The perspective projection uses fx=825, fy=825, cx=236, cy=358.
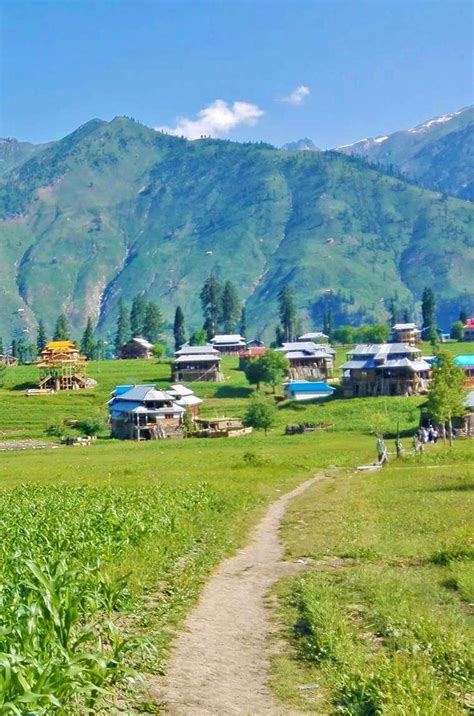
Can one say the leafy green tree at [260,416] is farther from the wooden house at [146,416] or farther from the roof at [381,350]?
the roof at [381,350]

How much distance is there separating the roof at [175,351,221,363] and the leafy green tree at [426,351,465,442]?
77.4 meters

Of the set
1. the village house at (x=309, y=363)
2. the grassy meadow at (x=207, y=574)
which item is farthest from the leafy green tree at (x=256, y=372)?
the grassy meadow at (x=207, y=574)

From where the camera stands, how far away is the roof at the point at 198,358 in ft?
508

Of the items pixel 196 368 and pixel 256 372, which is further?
pixel 196 368

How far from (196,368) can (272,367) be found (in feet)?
74.4

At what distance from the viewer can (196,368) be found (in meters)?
156

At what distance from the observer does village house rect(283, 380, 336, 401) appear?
12850 cm

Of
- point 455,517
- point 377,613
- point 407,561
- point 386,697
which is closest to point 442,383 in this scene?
point 455,517

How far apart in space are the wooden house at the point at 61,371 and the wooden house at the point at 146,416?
3199 cm

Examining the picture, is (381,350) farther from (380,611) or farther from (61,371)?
(380,611)

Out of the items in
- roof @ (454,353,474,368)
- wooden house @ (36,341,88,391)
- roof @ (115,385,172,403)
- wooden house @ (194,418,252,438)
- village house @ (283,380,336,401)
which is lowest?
wooden house @ (194,418,252,438)

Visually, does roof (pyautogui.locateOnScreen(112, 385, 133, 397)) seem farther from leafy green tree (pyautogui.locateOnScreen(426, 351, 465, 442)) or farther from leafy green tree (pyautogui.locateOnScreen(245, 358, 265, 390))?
leafy green tree (pyautogui.locateOnScreen(426, 351, 465, 442))

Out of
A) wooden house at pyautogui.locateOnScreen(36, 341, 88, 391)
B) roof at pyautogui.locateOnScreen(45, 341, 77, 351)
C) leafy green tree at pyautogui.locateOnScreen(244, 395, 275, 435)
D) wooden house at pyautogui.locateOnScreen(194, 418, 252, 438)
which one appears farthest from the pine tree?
roof at pyautogui.locateOnScreen(45, 341, 77, 351)

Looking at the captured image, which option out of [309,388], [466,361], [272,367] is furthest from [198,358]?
[466,361]
